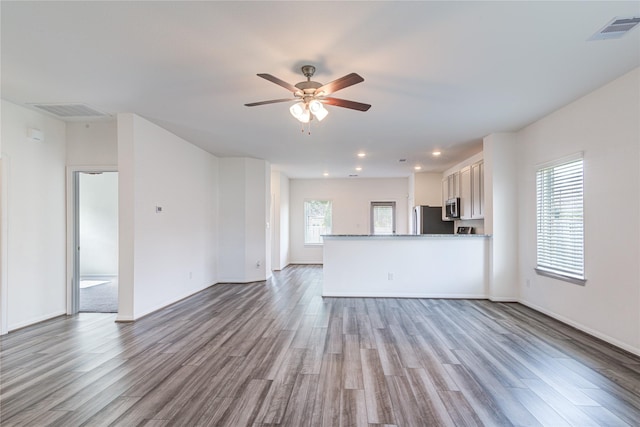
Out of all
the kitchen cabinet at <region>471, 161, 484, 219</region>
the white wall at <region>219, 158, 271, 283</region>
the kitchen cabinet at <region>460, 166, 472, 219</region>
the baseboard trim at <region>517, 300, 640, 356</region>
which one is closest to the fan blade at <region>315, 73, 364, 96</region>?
the baseboard trim at <region>517, 300, 640, 356</region>

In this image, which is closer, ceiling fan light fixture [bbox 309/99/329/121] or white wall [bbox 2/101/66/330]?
ceiling fan light fixture [bbox 309/99/329/121]

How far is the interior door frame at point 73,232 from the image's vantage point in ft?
14.9

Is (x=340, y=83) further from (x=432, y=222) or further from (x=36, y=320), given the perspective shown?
(x=432, y=222)

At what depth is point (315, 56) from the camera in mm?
2703

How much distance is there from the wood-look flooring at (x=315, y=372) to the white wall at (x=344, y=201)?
18.1 ft

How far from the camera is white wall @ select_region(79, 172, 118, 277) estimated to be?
7.92 m

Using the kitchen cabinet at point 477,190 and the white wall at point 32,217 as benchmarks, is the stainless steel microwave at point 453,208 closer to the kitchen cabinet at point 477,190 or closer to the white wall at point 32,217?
the kitchen cabinet at point 477,190

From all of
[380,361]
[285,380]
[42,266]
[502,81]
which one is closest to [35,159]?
[42,266]

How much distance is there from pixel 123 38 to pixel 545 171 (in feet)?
16.6

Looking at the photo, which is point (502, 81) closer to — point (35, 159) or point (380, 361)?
point (380, 361)

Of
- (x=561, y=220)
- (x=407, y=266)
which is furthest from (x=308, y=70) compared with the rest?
(x=407, y=266)

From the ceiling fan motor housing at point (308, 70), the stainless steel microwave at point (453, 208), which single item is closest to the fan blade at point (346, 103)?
the ceiling fan motor housing at point (308, 70)

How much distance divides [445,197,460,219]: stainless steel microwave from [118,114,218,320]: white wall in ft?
17.1

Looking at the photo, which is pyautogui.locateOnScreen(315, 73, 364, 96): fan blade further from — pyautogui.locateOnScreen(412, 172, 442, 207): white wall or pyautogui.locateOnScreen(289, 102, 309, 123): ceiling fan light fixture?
pyautogui.locateOnScreen(412, 172, 442, 207): white wall
